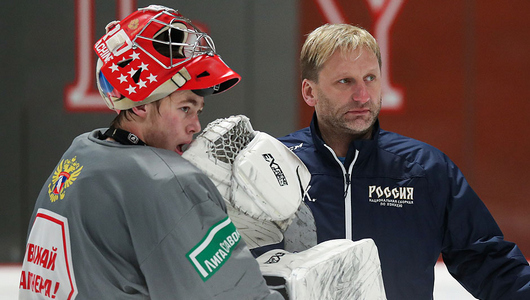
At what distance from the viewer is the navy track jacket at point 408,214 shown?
152 centimetres

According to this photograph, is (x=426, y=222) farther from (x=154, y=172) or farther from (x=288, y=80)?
(x=288, y=80)

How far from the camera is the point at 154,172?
936mm

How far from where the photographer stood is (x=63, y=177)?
1015mm

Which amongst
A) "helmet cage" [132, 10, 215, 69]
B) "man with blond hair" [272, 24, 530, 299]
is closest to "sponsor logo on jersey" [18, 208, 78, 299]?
"helmet cage" [132, 10, 215, 69]

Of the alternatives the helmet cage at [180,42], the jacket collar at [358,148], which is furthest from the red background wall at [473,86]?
the helmet cage at [180,42]

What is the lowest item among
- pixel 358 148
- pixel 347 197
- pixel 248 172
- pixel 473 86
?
pixel 473 86

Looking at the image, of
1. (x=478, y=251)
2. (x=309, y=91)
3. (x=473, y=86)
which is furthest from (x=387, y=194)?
(x=473, y=86)

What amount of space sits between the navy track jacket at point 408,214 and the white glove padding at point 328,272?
0.41m

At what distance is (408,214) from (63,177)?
95 cm

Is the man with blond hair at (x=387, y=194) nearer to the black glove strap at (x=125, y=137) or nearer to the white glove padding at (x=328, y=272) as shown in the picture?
the white glove padding at (x=328, y=272)

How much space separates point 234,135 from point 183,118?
5.4 inches

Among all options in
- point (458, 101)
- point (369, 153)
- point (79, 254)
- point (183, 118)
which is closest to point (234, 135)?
point (183, 118)

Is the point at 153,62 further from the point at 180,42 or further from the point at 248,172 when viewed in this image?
the point at 248,172

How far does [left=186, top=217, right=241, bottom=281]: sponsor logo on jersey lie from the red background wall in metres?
3.14
